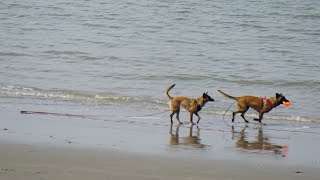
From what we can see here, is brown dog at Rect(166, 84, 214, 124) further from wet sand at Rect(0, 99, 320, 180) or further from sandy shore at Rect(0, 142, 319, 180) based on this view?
sandy shore at Rect(0, 142, 319, 180)

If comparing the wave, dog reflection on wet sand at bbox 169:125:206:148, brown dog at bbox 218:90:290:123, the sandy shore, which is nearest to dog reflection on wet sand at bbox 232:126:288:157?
dog reflection on wet sand at bbox 169:125:206:148

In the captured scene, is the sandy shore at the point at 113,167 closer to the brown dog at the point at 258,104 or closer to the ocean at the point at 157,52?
the ocean at the point at 157,52

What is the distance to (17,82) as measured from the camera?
17531mm

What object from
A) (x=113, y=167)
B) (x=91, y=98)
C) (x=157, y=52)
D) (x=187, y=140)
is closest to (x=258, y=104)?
(x=187, y=140)

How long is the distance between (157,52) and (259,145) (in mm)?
13278

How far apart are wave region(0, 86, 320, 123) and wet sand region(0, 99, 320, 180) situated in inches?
50.7

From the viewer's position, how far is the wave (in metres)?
15.0

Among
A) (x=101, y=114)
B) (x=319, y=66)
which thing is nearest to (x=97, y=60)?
(x=319, y=66)

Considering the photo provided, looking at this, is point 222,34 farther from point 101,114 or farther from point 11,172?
point 11,172

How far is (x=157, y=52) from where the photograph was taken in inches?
926

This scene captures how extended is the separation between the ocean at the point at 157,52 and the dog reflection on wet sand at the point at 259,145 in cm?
286

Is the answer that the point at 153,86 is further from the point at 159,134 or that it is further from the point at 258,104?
the point at 159,134

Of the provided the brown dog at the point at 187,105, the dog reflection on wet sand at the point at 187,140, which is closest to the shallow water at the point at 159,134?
the dog reflection on wet sand at the point at 187,140

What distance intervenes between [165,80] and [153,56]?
4.19 meters
